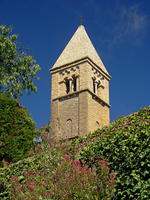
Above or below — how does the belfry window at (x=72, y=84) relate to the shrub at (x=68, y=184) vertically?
above

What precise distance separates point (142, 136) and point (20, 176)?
334 cm

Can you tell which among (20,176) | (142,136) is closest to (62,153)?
(20,176)

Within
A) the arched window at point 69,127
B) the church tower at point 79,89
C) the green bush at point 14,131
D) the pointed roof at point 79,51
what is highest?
the pointed roof at point 79,51

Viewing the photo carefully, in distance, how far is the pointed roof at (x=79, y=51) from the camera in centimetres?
3722

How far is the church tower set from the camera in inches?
1357

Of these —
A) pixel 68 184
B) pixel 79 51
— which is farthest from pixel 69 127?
pixel 68 184

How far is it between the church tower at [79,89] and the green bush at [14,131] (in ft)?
67.1

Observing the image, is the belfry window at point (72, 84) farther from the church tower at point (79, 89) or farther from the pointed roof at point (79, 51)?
the pointed roof at point (79, 51)

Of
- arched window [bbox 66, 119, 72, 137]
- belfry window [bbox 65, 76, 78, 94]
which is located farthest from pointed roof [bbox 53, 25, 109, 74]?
arched window [bbox 66, 119, 72, 137]

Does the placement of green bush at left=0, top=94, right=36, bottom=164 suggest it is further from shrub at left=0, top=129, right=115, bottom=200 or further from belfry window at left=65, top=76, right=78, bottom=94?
belfry window at left=65, top=76, right=78, bottom=94

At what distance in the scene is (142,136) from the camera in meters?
6.71

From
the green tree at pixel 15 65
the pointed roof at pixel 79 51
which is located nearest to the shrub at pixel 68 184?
the green tree at pixel 15 65

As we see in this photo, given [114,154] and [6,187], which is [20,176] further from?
[114,154]

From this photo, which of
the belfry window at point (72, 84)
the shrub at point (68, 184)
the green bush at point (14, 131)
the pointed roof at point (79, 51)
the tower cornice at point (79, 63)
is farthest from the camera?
the pointed roof at point (79, 51)
